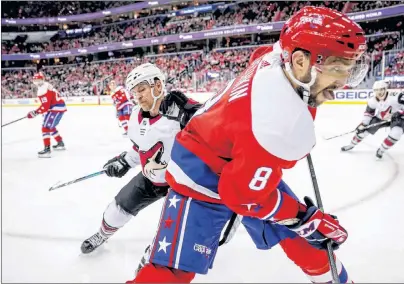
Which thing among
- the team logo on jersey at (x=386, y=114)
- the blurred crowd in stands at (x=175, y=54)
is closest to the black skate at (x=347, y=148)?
the team logo on jersey at (x=386, y=114)

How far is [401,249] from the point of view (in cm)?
196

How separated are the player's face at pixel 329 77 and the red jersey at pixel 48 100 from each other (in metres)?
4.62

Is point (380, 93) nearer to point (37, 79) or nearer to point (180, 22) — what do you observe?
point (37, 79)

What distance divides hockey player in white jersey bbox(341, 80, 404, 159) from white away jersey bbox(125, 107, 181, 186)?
9.71ft

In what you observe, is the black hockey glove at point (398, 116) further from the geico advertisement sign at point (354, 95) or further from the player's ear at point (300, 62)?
the geico advertisement sign at point (354, 95)

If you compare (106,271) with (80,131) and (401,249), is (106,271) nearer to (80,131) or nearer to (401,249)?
(401,249)

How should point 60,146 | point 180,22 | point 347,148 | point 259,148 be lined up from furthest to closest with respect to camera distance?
point 180,22 → point 60,146 → point 347,148 → point 259,148

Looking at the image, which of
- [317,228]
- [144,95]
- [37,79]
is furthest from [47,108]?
[317,228]

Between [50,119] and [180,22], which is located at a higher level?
[180,22]

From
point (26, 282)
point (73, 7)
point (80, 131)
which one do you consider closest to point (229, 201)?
point (26, 282)

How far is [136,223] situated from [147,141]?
935 millimetres

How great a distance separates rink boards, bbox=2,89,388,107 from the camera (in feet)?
28.4

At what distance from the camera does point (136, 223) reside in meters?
2.53

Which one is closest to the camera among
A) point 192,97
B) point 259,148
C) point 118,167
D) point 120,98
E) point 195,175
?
point 259,148
